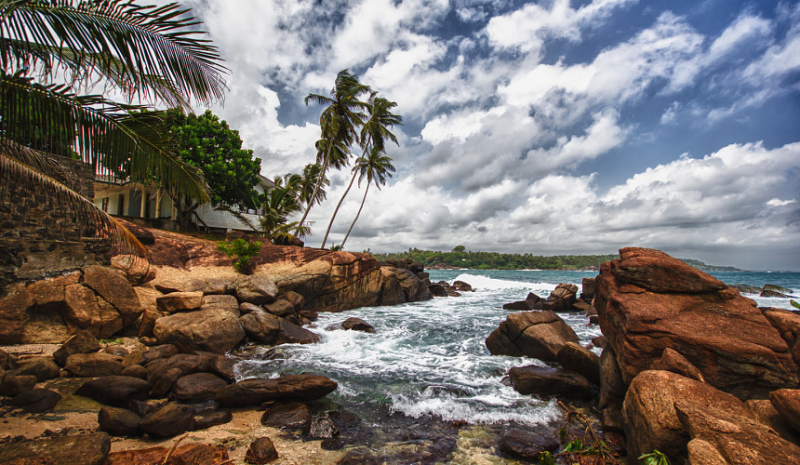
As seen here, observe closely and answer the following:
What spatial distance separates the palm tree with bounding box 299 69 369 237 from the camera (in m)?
25.4

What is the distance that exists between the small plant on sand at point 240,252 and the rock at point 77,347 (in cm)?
885

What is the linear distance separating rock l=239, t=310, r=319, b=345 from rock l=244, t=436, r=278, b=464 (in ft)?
19.3

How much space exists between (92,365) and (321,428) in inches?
195

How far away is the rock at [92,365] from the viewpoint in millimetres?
6199

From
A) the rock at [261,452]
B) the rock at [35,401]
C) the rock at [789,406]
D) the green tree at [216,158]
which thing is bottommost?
the rock at [261,452]

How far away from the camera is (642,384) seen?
4.25m

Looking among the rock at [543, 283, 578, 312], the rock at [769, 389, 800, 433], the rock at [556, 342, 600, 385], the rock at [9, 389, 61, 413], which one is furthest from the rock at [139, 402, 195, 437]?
the rock at [543, 283, 578, 312]

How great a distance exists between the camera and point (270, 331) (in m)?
9.79

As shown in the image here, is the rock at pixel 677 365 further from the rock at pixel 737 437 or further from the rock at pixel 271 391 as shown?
the rock at pixel 271 391

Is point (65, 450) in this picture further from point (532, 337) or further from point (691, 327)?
point (532, 337)

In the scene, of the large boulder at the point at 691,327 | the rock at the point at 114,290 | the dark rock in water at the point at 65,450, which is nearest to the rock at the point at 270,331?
Answer: the rock at the point at 114,290

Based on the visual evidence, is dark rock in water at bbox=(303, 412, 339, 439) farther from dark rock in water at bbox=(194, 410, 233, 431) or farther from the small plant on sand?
the small plant on sand

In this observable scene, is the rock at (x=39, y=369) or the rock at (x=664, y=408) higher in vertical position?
the rock at (x=664, y=408)

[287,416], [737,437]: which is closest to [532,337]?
[737,437]
